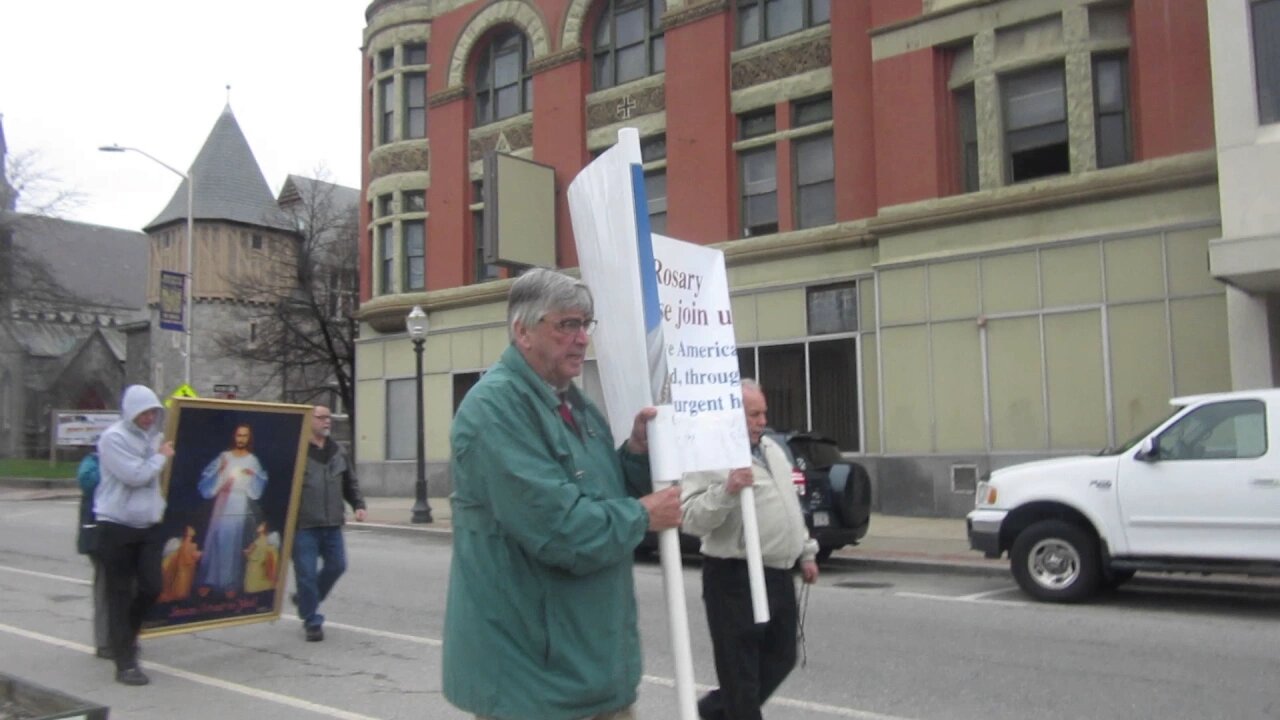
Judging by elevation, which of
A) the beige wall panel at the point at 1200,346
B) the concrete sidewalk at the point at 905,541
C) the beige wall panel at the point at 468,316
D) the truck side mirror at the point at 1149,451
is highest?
the beige wall panel at the point at 468,316

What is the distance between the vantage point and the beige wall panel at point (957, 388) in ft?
58.5

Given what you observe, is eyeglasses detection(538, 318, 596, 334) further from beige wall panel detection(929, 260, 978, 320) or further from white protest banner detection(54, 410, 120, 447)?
white protest banner detection(54, 410, 120, 447)

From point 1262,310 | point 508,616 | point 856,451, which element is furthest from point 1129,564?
point 856,451

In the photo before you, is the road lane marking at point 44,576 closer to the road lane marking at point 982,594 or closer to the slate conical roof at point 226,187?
the road lane marking at point 982,594

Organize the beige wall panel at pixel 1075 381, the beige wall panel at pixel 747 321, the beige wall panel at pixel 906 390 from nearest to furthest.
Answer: the beige wall panel at pixel 1075 381 < the beige wall panel at pixel 906 390 < the beige wall panel at pixel 747 321

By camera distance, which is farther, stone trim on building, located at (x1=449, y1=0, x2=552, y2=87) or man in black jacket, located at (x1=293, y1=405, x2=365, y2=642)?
stone trim on building, located at (x1=449, y1=0, x2=552, y2=87)

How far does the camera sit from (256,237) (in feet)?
197

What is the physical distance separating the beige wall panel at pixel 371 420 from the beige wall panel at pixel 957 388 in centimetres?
1563

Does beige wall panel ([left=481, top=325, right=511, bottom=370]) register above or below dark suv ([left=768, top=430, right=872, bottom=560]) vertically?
above

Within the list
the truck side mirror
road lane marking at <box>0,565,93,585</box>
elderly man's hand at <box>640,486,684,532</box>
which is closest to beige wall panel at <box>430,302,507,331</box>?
road lane marking at <box>0,565,93,585</box>

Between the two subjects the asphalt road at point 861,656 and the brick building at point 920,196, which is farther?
the brick building at point 920,196

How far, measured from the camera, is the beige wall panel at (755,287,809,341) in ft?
68.3

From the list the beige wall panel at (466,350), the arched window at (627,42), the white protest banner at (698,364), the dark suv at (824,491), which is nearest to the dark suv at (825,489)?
the dark suv at (824,491)

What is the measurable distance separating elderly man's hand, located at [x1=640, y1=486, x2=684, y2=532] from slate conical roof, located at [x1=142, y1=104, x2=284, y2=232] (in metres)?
58.9
